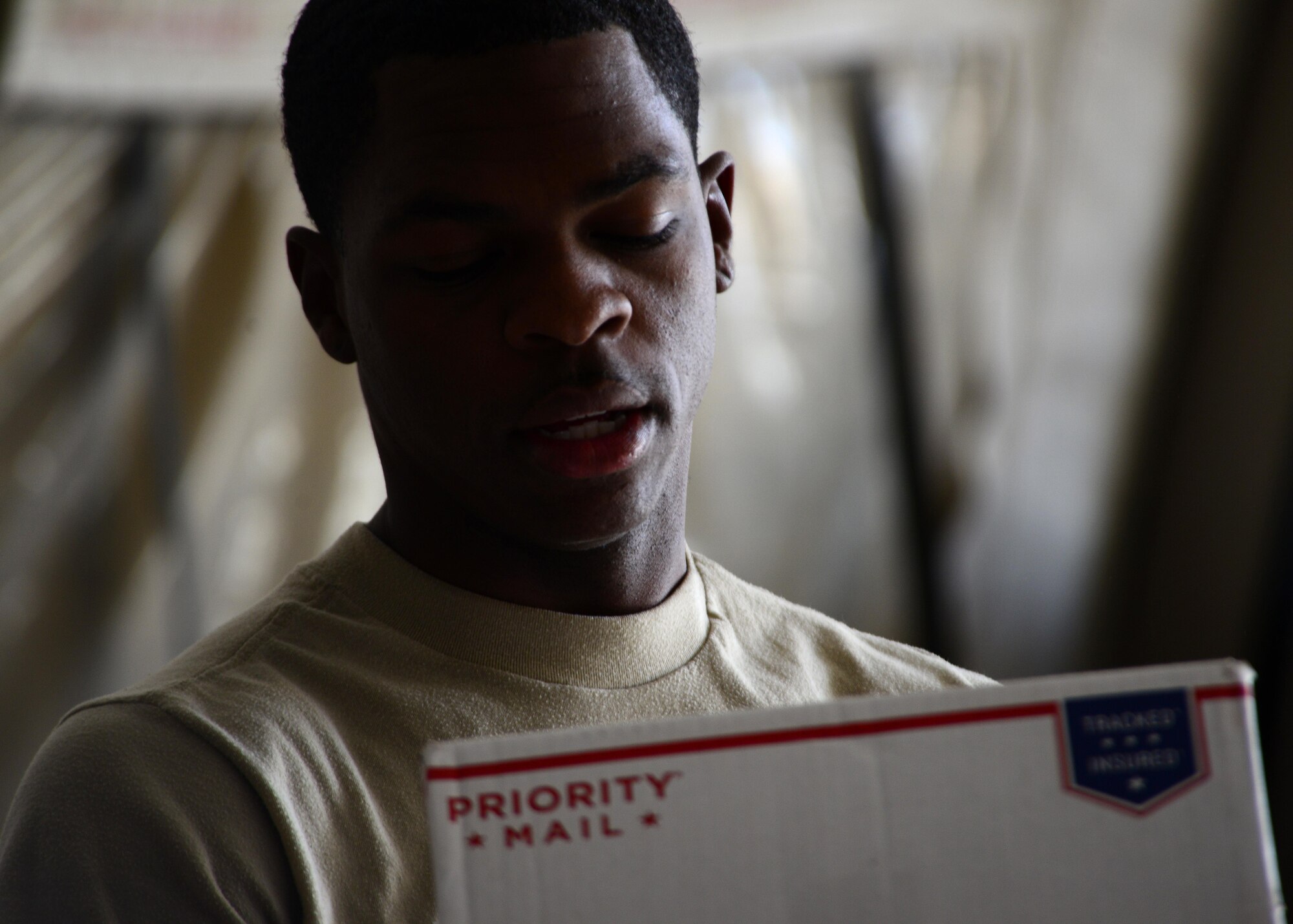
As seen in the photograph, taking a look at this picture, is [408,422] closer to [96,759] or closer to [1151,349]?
[96,759]

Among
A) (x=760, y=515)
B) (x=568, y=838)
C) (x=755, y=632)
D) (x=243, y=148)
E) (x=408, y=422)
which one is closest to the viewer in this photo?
(x=568, y=838)

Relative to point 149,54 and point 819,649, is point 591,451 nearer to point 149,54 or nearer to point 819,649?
point 819,649

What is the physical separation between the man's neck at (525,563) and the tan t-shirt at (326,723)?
0.02 m

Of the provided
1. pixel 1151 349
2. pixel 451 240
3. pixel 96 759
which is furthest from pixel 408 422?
pixel 1151 349

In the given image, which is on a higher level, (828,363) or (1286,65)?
(1286,65)

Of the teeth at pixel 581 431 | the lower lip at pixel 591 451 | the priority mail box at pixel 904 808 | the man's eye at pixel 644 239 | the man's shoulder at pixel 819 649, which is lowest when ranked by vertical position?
the priority mail box at pixel 904 808

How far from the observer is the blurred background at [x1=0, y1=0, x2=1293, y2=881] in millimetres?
2414

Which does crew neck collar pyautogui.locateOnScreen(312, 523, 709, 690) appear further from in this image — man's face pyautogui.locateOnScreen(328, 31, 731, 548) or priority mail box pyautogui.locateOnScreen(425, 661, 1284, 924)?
priority mail box pyautogui.locateOnScreen(425, 661, 1284, 924)

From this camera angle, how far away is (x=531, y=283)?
83 centimetres

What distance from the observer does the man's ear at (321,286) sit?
960mm

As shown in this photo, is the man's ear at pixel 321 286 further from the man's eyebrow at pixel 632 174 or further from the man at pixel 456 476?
the man's eyebrow at pixel 632 174

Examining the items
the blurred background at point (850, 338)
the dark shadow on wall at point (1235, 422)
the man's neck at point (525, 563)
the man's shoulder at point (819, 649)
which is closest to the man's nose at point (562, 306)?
the man's neck at point (525, 563)

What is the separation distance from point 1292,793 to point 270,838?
2.45m

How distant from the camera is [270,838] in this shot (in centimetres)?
74
